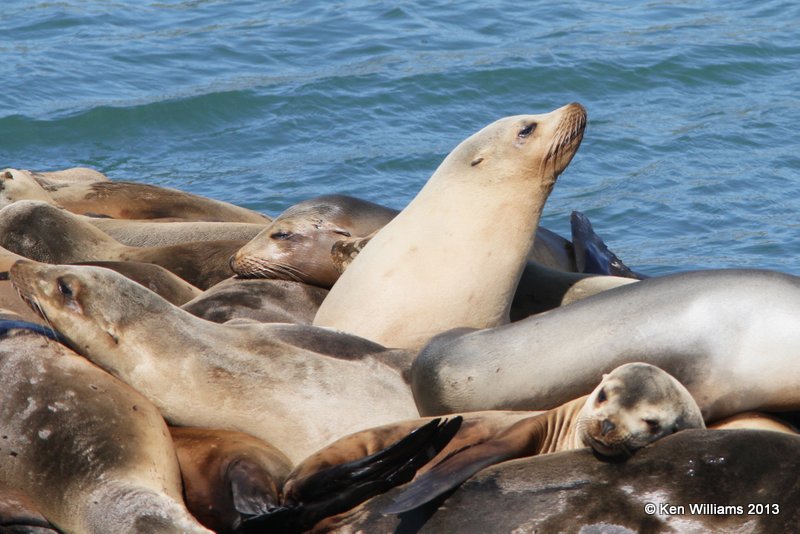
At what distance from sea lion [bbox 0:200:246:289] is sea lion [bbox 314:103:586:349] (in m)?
1.24

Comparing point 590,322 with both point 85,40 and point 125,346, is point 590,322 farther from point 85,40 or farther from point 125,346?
point 85,40

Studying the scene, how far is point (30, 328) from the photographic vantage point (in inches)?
175

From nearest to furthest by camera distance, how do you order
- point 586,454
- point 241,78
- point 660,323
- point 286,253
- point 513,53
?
point 586,454
point 660,323
point 286,253
point 241,78
point 513,53

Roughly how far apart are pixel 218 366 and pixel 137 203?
3.88m

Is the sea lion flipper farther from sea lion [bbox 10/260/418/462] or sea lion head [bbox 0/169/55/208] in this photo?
sea lion head [bbox 0/169/55/208]

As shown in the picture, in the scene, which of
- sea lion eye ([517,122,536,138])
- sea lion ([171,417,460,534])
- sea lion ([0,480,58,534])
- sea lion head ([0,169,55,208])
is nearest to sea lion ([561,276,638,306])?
sea lion eye ([517,122,536,138])

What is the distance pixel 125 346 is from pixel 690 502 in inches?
74.4

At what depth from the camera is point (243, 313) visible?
223 inches

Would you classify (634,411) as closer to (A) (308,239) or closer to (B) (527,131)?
(B) (527,131)

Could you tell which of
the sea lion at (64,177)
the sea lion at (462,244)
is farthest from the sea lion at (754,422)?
the sea lion at (64,177)

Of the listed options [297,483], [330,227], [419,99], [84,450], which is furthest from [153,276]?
[419,99]

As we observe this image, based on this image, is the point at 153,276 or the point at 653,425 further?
the point at 153,276

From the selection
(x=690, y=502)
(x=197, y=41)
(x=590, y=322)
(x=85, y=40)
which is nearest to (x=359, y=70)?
(x=197, y=41)

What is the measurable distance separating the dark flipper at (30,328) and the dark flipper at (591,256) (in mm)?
2863
